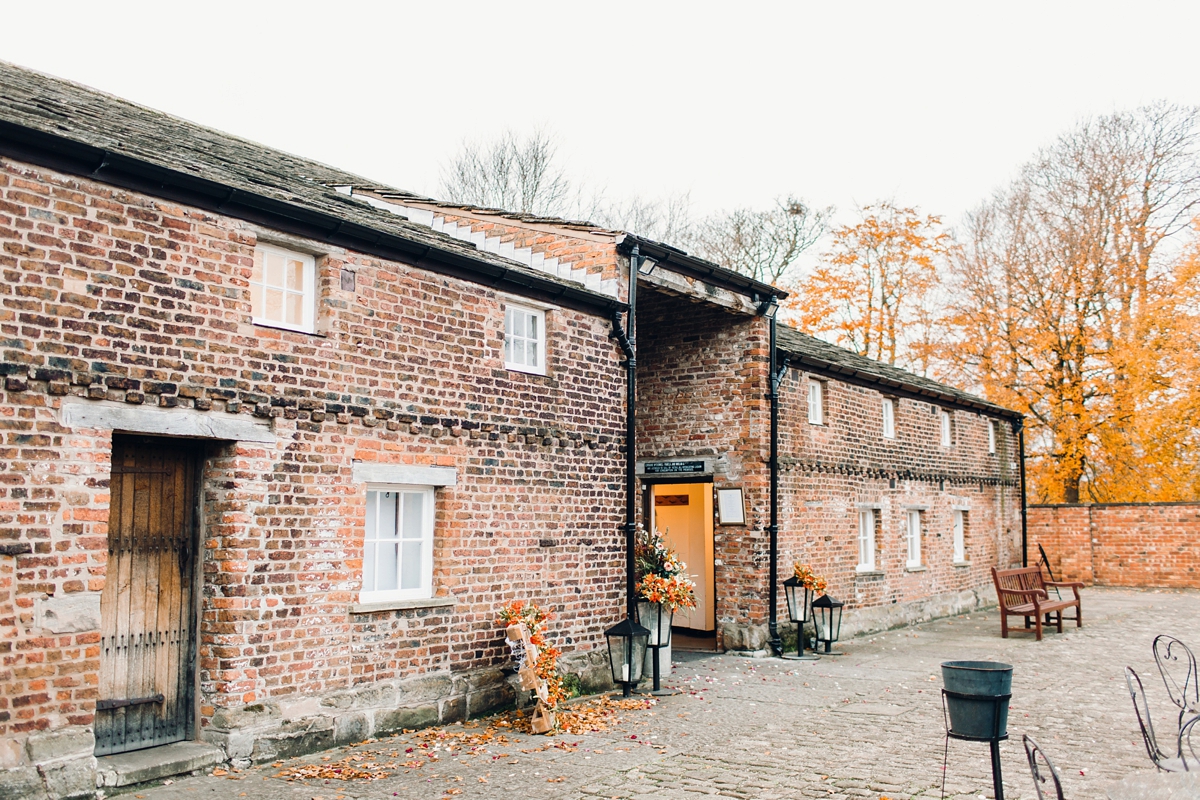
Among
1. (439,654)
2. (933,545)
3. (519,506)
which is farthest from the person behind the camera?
(933,545)

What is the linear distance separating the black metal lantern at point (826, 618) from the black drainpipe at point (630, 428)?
12.6 ft

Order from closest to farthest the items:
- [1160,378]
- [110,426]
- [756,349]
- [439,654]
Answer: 1. [110,426]
2. [439,654]
3. [756,349]
4. [1160,378]

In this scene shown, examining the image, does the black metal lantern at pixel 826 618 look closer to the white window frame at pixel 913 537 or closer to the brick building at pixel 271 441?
the brick building at pixel 271 441

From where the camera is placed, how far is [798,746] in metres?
8.16

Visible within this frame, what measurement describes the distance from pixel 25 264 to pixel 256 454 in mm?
2168

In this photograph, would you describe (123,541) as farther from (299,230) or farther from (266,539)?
(299,230)

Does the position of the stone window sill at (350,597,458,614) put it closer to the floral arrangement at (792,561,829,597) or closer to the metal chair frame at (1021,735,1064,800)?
the metal chair frame at (1021,735,1064,800)

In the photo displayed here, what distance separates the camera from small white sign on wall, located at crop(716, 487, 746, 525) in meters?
13.9

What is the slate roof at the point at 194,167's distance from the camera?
648cm

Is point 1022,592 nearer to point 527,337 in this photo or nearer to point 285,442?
point 527,337

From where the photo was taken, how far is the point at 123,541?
7016 mm

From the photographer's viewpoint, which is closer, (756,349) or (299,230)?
(299,230)

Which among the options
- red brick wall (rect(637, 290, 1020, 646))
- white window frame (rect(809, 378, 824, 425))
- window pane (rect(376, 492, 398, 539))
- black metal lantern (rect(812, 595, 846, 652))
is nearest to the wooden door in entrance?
red brick wall (rect(637, 290, 1020, 646))

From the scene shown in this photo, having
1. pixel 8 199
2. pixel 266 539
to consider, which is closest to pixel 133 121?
pixel 8 199
